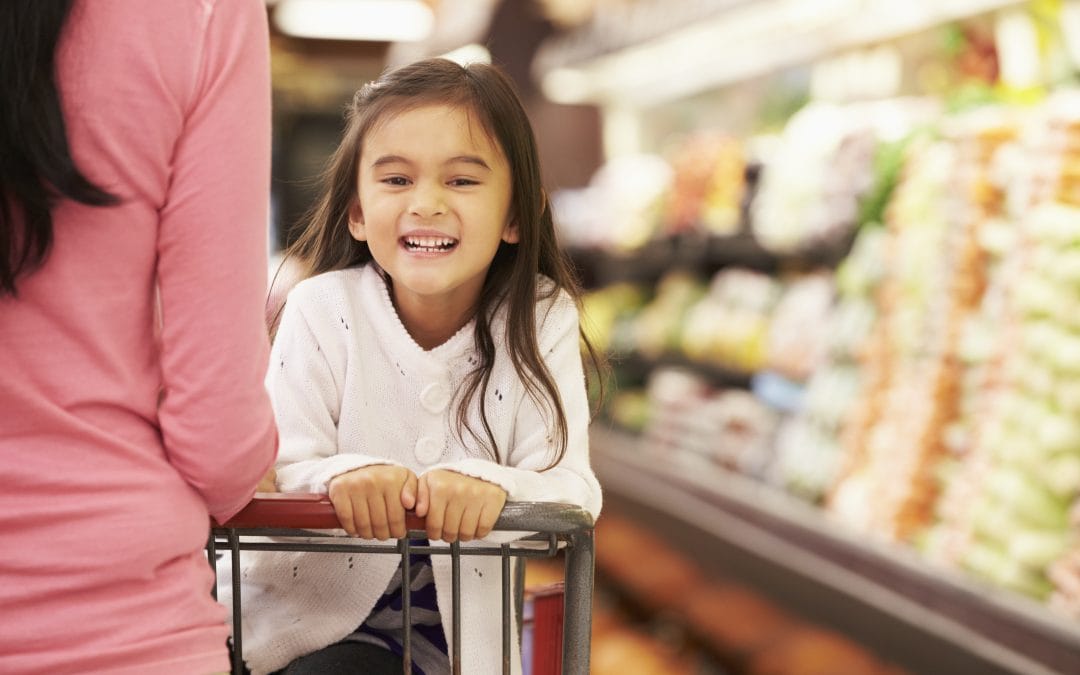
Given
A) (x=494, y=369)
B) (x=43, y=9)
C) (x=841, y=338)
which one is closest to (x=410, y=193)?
(x=494, y=369)

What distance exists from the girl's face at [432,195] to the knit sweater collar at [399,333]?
76mm

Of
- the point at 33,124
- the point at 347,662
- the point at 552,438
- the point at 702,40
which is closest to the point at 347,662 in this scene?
the point at 347,662

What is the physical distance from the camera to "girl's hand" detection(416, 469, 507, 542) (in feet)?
4.47

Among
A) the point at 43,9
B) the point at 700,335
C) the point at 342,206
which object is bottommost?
the point at 700,335

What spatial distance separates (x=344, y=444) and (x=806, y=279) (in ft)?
11.8

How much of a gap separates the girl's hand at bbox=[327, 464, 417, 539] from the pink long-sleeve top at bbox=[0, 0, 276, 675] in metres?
0.23

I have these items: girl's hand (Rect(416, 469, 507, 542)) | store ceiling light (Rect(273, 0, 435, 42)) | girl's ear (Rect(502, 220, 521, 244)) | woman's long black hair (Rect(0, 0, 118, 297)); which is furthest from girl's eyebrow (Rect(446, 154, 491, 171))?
store ceiling light (Rect(273, 0, 435, 42))

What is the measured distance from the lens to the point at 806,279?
4.97m

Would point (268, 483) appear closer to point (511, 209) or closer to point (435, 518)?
point (435, 518)

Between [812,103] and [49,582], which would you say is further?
[812,103]

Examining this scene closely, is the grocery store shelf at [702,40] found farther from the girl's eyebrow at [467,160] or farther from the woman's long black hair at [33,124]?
the woman's long black hair at [33,124]

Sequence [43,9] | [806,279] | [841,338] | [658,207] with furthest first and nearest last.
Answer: [658,207] → [806,279] → [841,338] → [43,9]

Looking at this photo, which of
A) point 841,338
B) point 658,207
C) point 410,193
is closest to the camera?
point 410,193

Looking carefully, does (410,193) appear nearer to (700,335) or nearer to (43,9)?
(43,9)
